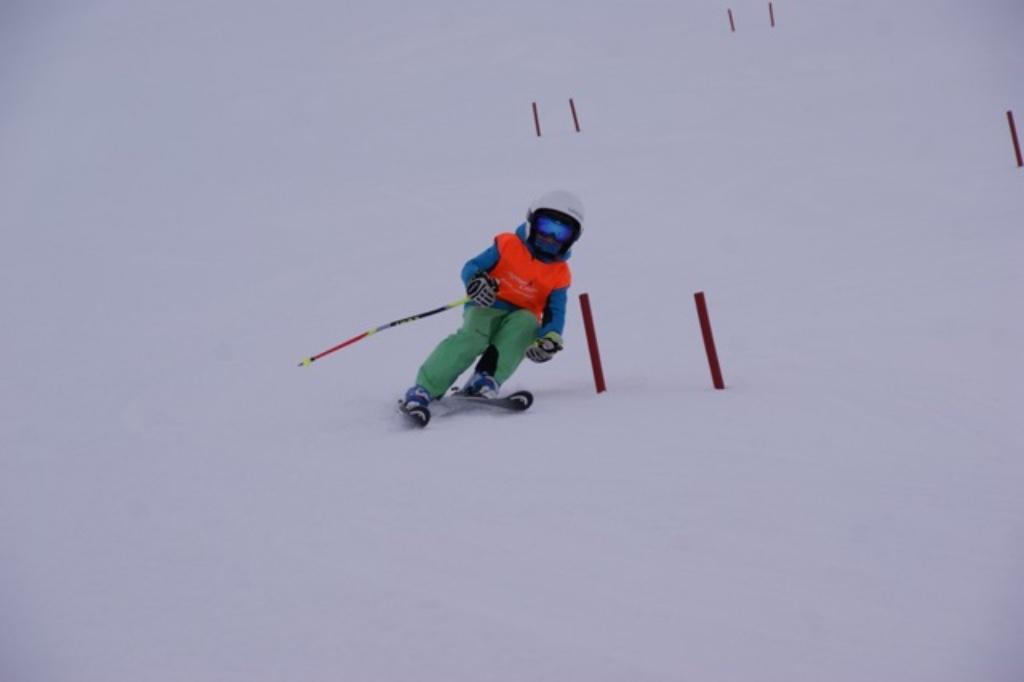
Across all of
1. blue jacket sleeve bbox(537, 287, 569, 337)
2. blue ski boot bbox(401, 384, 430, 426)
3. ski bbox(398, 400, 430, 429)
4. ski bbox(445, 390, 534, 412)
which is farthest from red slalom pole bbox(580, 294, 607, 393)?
ski bbox(398, 400, 430, 429)

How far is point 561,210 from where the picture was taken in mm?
5645

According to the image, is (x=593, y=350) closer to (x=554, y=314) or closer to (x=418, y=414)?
(x=554, y=314)

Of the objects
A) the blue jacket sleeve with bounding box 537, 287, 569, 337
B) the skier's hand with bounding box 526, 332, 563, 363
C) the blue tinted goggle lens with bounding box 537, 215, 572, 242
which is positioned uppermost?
the blue tinted goggle lens with bounding box 537, 215, 572, 242

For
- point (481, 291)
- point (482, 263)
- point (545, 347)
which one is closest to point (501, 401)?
point (545, 347)

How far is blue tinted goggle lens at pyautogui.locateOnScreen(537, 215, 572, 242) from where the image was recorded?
571 cm

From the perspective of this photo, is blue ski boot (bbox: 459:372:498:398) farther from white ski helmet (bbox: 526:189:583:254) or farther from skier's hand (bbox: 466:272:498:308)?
white ski helmet (bbox: 526:189:583:254)

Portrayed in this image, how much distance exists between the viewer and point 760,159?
13055 millimetres

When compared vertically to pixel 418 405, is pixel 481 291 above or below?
above

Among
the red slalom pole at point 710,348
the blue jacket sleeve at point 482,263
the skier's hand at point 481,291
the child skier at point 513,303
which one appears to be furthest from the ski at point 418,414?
the red slalom pole at point 710,348

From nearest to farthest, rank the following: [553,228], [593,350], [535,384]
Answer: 1. [553,228]
2. [593,350]
3. [535,384]

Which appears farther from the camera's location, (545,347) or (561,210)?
(545,347)

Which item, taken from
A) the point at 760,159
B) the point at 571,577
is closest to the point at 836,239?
the point at 760,159

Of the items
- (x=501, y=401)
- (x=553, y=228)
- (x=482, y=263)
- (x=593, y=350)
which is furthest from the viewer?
(x=593, y=350)

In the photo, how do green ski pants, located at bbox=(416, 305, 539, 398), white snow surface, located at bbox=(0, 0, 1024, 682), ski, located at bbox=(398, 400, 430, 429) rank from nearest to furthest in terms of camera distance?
white snow surface, located at bbox=(0, 0, 1024, 682) < ski, located at bbox=(398, 400, 430, 429) < green ski pants, located at bbox=(416, 305, 539, 398)
